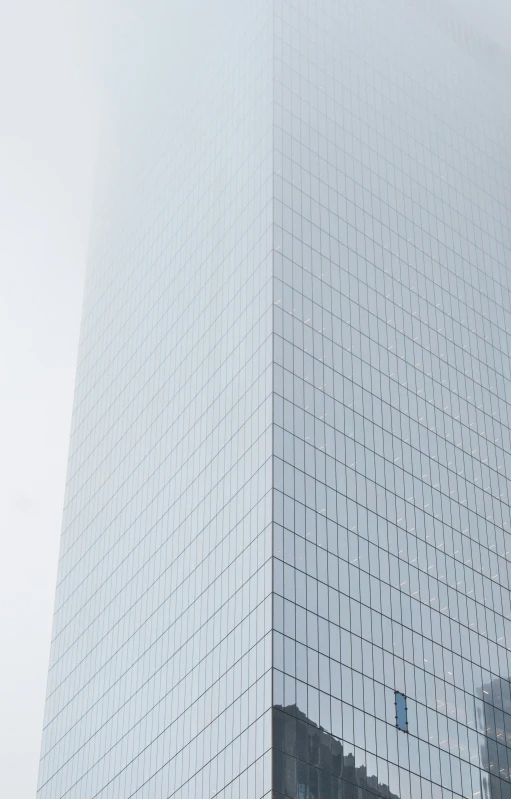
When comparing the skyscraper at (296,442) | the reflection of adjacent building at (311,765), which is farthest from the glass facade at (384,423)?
the skyscraper at (296,442)

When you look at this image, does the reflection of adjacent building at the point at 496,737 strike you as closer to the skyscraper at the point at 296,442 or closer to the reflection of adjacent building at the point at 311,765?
the skyscraper at the point at 296,442

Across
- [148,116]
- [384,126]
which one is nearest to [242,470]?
[384,126]

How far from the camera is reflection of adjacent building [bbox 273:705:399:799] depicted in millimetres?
77688

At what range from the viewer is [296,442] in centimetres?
9631

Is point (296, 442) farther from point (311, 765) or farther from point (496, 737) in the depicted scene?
point (496, 737)

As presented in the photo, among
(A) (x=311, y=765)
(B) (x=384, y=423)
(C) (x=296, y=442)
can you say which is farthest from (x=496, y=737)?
(C) (x=296, y=442)

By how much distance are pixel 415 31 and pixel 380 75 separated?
74.5 feet

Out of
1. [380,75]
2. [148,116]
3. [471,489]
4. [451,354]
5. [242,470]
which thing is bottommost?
[242,470]

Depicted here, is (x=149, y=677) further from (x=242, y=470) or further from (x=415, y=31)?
(x=415, y=31)

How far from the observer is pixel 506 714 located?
100000 mm

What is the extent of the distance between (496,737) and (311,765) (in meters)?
24.7

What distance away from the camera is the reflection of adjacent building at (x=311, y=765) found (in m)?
77.7

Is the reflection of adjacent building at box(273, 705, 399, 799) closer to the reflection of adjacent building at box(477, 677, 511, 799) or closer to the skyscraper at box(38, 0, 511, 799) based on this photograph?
the skyscraper at box(38, 0, 511, 799)

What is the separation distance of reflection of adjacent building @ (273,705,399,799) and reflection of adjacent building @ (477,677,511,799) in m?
15.3
